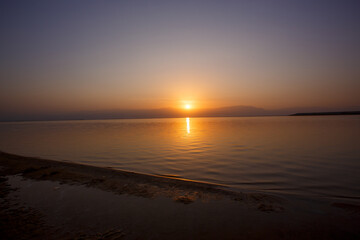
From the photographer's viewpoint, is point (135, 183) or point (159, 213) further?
point (135, 183)

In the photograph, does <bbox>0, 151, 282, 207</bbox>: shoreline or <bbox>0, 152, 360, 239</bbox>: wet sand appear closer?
<bbox>0, 152, 360, 239</bbox>: wet sand

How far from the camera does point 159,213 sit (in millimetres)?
6082

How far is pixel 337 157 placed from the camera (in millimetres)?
14156

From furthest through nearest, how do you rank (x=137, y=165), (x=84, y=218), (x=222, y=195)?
1. (x=137, y=165)
2. (x=222, y=195)
3. (x=84, y=218)

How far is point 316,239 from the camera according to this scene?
466 centimetres

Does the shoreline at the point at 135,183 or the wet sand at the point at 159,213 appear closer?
the wet sand at the point at 159,213

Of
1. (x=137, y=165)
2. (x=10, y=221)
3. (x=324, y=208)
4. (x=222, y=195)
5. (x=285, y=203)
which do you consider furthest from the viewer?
(x=137, y=165)

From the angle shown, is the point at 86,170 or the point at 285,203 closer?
the point at 285,203

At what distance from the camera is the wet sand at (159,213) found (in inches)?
194

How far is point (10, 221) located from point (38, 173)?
6304mm

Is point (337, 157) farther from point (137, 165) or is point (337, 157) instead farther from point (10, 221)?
point (10, 221)

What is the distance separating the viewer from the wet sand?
492 cm

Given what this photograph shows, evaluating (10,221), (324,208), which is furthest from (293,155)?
(10,221)

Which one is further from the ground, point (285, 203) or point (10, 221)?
point (10, 221)
